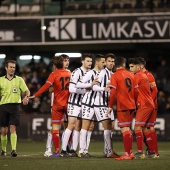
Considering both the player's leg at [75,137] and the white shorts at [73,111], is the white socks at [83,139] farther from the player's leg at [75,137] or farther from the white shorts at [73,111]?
the white shorts at [73,111]

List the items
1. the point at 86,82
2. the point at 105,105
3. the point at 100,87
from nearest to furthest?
→ the point at 100,87 → the point at 105,105 → the point at 86,82

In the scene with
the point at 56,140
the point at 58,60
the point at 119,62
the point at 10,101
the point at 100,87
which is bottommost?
the point at 56,140

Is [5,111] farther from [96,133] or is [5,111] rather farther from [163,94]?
[163,94]

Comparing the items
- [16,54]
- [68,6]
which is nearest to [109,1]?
[68,6]

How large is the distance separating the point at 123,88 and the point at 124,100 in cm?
22

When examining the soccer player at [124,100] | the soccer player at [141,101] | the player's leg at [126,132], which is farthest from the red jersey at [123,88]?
the soccer player at [141,101]

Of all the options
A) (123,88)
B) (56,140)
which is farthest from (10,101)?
(123,88)

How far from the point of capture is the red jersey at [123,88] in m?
12.4

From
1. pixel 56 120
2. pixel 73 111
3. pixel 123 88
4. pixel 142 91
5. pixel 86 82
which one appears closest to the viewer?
pixel 123 88

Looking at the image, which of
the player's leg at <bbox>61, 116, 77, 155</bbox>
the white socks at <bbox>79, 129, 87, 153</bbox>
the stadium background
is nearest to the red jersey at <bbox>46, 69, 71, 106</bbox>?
the player's leg at <bbox>61, 116, 77, 155</bbox>

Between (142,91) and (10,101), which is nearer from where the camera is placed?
(142,91)

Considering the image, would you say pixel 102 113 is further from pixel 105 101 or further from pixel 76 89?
pixel 76 89

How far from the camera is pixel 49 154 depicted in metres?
13.7

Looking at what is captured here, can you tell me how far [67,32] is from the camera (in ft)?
75.1
